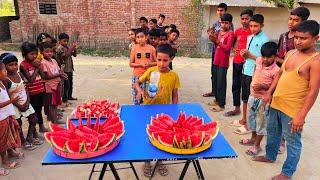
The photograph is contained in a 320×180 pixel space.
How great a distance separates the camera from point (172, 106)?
3568 mm

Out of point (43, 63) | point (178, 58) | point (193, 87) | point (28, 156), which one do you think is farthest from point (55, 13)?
point (28, 156)

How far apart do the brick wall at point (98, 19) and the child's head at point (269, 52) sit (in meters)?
8.78

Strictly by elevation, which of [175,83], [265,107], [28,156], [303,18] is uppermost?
[303,18]

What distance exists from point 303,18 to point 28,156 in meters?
3.92

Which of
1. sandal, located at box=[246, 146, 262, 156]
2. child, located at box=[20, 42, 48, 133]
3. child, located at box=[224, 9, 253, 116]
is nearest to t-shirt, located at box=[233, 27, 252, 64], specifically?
child, located at box=[224, 9, 253, 116]

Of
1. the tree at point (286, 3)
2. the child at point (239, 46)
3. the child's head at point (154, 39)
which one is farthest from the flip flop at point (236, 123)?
the tree at point (286, 3)

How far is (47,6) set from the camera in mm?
12906

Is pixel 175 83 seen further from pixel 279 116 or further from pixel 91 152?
pixel 91 152

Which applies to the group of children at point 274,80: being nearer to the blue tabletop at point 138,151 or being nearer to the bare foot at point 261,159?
the bare foot at point 261,159

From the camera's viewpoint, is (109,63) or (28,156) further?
(109,63)

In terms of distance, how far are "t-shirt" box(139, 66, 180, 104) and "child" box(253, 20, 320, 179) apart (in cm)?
111

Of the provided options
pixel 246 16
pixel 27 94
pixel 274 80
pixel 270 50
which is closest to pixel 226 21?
pixel 246 16

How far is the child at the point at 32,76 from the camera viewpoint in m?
4.37

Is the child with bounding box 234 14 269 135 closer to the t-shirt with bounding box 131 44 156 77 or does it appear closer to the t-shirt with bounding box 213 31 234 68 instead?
the t-shirt with bounding box 213 31 234 68
